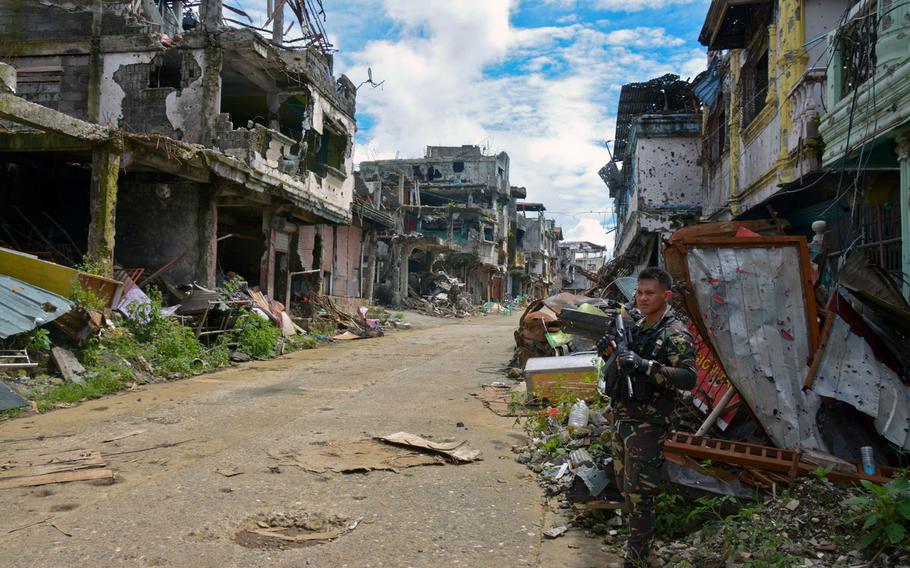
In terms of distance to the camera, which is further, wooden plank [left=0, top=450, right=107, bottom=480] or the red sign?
wooden plank [left=0, top=450, right=107, bottom=480]

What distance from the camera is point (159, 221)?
14047 mm

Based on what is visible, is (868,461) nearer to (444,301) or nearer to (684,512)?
(684,512)

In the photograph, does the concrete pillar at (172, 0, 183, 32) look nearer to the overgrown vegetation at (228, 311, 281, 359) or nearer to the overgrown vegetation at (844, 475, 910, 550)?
the overgrown vegetation at (228, 311, 281, 359)

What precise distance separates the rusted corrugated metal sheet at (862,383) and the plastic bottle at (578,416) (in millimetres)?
2249

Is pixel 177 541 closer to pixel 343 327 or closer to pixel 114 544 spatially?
pixel 114 544

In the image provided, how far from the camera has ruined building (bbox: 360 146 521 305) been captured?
35.4 metres

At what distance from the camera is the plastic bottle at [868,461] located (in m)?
3.41

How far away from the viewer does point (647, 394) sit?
321 centimetres

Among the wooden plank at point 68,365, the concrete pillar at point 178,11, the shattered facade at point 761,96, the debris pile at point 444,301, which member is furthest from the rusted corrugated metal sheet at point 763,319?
the debris pile at point 444,301

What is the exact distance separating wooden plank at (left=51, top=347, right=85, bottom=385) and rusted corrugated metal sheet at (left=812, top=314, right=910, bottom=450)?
868 cm

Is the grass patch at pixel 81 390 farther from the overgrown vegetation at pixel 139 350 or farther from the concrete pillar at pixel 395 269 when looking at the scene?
the concrete pillar at pixel 395 269

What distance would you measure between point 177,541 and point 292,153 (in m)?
15.1

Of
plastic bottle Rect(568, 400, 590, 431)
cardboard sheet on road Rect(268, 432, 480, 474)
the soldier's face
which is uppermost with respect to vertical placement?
the soldier's face

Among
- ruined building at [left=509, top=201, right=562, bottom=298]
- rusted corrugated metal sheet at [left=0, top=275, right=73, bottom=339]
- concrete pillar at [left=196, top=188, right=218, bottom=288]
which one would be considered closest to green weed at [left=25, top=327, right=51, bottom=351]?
rusted corrugated metal sheet at [left=0, top=275, right=73, bottom=339]
